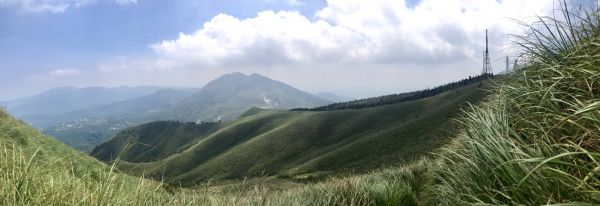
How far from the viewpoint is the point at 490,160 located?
4.37m

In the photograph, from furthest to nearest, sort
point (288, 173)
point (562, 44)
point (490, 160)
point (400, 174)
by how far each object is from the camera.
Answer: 1. point (288, 173)
2. point (400, 174)
3. point (562, 44)
4. point (490, 160)

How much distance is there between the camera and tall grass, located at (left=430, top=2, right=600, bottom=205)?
9.99 ft

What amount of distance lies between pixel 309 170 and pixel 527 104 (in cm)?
12280

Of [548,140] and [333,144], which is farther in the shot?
[333,144]

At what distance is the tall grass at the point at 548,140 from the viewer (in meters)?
3.05

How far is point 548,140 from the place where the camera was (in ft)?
11.4

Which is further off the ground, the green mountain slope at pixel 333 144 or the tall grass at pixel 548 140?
the tall grass at pixel 548 140

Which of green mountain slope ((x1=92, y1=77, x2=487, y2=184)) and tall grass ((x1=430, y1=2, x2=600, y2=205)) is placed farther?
green mountain slope ((x1=92, y1=77, x2=487, y2=184))

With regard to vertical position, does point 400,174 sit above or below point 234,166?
above

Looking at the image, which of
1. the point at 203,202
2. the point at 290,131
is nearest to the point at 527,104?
the point at 203,202

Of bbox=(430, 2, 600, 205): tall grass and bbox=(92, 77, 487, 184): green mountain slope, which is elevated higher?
bbox=(430, 2, 600, 205): tall grass

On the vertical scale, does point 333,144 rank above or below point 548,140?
below

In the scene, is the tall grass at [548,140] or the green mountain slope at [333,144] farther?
the green mountain slope at [333,144]

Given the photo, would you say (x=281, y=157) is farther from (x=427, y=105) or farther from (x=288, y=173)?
(x=427, y=105)
